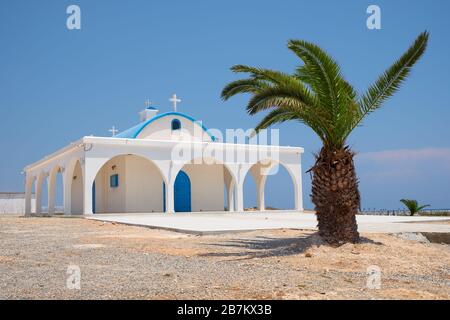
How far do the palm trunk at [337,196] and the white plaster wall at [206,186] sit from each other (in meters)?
19.0

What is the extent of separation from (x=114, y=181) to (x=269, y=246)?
63.4 feet

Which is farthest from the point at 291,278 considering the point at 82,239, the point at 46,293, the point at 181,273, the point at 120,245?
the point at 82,239

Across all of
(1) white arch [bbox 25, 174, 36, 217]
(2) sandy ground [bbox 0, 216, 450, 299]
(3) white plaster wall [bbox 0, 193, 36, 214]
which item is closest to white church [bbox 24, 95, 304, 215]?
(1) white arch [bbox 25, 174, 36, 217]

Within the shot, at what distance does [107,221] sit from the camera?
19016 mm

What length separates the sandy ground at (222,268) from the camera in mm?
5207

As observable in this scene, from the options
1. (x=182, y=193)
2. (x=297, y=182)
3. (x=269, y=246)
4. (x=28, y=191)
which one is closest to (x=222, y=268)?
(x=269, y=246)

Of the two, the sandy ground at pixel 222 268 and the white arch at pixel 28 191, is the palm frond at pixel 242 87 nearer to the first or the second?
the sandy ground at pixel 222 268

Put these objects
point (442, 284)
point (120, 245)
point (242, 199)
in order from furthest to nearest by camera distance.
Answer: point (242, 199)
point (120, 245)
point (442, 284)

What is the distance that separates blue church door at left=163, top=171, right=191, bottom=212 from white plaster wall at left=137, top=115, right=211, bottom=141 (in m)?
2.35

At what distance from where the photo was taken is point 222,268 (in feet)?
22.6

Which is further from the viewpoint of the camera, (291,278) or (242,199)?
(242,199)
